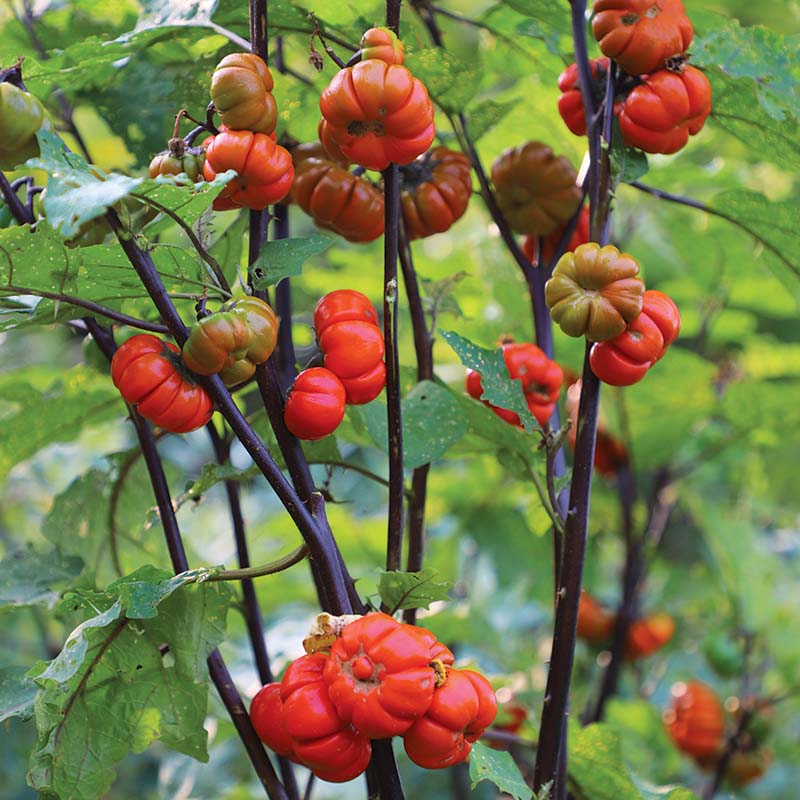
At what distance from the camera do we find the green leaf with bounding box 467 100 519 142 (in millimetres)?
941

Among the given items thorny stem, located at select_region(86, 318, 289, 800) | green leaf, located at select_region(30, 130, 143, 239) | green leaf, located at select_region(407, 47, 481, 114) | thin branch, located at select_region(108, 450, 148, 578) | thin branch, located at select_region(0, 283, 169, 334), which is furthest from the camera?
thin branch, located at select_region(108, 450, 148, 578)

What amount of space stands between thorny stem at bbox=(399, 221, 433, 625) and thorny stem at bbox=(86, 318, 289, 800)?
6.9 inches

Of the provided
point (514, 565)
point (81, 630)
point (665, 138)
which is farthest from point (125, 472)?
point (514, 565)

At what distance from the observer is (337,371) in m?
0.65

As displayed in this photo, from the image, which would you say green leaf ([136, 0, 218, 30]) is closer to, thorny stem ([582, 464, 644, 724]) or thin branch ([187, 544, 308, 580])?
thin branch ([187, 544, 308, 580])

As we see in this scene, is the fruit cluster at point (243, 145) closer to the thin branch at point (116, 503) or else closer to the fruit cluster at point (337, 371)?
the fruit cluster at point (337, 371)

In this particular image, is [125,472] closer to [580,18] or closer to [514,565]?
[580,18]

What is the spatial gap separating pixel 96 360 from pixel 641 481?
1353 millimetres

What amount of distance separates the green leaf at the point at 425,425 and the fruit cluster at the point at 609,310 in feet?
0.46

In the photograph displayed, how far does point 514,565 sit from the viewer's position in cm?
150

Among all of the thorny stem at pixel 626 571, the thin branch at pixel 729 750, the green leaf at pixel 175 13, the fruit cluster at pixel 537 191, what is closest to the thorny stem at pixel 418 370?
the fruit cluster at pixel 537 191

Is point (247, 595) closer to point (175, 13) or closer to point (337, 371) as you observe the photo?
point (337, 371)

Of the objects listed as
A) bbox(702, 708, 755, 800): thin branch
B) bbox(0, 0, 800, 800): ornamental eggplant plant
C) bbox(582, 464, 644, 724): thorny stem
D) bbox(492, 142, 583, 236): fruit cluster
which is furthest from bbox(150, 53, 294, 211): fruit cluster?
bbox(702, 708, 755, 800): thin branch

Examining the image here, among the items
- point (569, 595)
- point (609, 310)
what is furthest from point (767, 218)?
point (569, 595)
